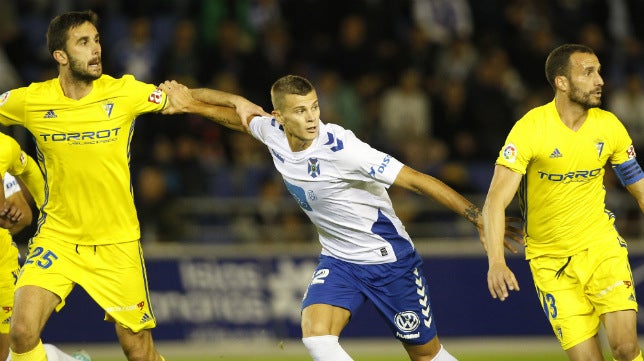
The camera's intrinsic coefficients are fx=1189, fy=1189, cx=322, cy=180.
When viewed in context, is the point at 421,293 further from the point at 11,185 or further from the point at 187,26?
the point at 187,26

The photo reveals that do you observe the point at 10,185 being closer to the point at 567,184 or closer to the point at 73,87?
the point at 73,87

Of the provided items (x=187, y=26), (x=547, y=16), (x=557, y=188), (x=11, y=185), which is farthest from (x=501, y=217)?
(x=547, y=16)

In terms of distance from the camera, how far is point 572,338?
8.16m

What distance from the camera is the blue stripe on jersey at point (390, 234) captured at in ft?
27.6

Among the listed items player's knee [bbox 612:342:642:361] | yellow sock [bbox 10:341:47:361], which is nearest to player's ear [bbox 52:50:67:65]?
yellow sock [bbox 10:341:47:361]

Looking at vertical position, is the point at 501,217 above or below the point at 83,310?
above

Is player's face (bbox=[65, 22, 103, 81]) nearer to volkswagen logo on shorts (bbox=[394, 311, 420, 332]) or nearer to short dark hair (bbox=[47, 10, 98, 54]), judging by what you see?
short dark hair (bbox=[47, 10, 98, 54])

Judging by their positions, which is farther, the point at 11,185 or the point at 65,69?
the point at 11,185

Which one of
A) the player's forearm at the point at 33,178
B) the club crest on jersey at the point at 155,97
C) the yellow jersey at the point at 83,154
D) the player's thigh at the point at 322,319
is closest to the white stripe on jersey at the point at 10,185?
the player's forearm at the point at 33,178

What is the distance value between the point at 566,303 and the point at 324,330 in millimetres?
1697

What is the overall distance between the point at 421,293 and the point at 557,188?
122 cm

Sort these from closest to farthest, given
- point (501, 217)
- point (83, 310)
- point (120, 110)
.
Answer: point (501, 217)
point (120, 110)
point (83, 310)

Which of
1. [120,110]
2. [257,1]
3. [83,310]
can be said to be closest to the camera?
[120,110]

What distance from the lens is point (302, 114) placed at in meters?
8.16
